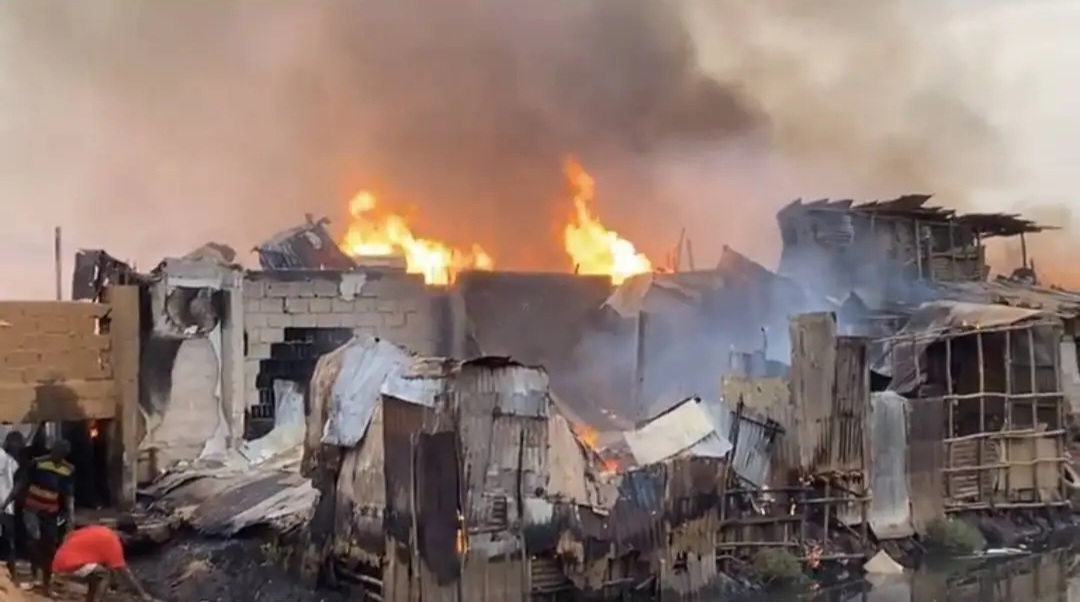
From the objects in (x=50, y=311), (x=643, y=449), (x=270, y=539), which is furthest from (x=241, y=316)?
(x=643, y=449)

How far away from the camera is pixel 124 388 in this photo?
43.4 ft

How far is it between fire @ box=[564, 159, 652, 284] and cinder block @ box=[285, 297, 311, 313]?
8.40 meters

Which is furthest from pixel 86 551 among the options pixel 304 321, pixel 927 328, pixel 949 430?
pixel 927 328

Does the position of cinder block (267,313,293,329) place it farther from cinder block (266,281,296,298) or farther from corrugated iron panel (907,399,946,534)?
corrugated iron panel (907,399,946,534)

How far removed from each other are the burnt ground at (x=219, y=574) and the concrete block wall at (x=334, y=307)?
413 cm

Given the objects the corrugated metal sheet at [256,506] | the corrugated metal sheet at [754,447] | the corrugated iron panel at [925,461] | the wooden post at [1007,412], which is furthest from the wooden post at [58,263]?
the wooden post at [1007,412]

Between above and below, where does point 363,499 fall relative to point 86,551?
above

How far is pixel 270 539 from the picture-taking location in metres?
11.8

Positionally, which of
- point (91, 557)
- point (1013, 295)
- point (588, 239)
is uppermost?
point (588, 239)

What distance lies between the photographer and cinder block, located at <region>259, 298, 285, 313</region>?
1577cm

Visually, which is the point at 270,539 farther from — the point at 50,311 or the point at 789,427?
the point at 789,427

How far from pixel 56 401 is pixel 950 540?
471 inches

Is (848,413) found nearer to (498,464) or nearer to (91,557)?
(498,464)

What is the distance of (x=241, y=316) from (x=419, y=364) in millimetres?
5871
